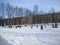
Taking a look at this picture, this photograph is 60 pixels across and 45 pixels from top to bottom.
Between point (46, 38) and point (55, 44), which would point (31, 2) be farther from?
Answer: point (55, 44)

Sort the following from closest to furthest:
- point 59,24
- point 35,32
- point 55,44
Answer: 1. point 55,44
2. point 59,24
3. point 35,32

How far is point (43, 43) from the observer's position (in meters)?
1.72

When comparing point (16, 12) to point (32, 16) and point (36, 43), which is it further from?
point (36, 43)

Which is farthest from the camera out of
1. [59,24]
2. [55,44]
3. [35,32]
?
[35,32]

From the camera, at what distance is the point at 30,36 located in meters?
1.90

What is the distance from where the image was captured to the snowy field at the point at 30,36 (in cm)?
176

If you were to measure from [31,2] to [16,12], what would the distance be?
287 millimetres

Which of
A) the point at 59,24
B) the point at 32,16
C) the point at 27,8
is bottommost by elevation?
the point at 59,24

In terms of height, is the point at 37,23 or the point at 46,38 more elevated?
the point at 37,23

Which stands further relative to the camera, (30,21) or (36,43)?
(30,21)

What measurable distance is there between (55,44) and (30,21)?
56 centimetres

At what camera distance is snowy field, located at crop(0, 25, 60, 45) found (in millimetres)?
1757

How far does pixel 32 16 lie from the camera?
194 cm

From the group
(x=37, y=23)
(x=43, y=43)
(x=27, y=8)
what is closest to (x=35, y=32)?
(x=37, y=23)
